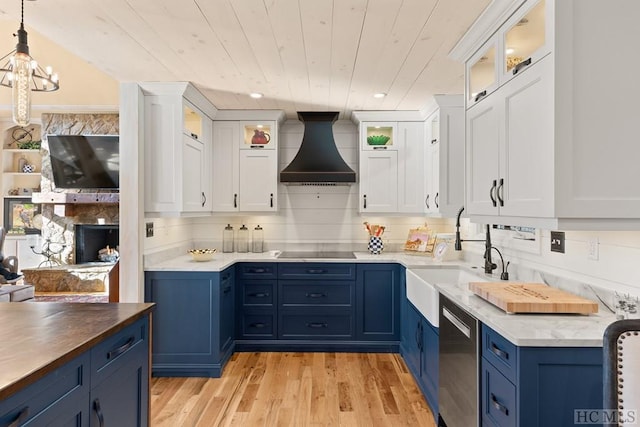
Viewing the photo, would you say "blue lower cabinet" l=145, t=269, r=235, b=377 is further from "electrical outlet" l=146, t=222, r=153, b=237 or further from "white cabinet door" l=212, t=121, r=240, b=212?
"white cabinet door" l=212, t=121, r=240, b=212

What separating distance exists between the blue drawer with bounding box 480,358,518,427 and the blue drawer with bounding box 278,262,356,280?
6.81 ft

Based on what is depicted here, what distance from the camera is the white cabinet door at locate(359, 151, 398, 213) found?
13.3 feet

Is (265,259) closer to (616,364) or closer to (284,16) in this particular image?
(284,16)

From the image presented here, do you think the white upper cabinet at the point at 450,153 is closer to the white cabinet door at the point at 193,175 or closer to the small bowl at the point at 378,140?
the small bowl at the point at 378,140

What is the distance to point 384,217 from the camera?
14.2 ft

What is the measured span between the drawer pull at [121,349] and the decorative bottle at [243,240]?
2.60 meters

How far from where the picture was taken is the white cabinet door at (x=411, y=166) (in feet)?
13.2

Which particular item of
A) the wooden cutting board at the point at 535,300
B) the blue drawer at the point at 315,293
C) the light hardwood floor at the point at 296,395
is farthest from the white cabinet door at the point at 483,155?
the blue drawer at the point at 315,293

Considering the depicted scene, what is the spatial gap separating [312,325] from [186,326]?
120cm

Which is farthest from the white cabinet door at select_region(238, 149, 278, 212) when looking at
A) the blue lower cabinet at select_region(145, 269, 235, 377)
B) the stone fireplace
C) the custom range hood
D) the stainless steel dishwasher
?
the stone fireplace

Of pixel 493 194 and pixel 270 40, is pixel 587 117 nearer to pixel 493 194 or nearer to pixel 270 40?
pixel 493 194

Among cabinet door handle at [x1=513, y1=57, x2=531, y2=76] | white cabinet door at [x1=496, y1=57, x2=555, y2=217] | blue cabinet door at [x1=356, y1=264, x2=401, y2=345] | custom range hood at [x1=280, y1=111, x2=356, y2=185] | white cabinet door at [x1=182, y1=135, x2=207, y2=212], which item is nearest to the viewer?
white cabinet door at [x1=496, y1=57, x2=555, y2=217]

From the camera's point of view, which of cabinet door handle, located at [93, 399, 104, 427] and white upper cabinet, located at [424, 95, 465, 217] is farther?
white upper cabinet, located at [424, 95, 465, 217]

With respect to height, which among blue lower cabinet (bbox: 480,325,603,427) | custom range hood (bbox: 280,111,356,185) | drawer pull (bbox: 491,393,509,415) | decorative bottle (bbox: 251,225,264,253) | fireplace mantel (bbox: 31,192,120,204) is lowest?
drawer pull (bbox: 491,393,509,415)
